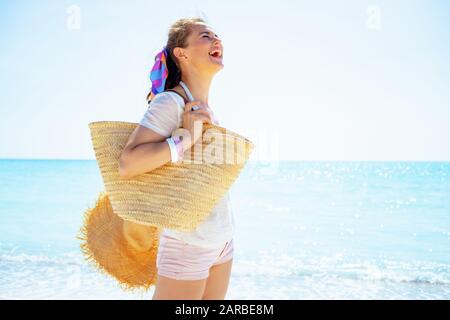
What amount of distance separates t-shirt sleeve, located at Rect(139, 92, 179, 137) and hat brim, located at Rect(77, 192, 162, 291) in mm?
455

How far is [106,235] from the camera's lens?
1.82 meters

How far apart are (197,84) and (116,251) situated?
692 millimetres

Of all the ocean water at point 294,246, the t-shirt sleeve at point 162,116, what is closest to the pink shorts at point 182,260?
the t-shirt sleeve at point 162,116

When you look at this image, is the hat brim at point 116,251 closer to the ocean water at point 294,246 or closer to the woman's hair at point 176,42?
the ocean water at point 294,246

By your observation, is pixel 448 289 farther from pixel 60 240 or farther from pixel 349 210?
pixel 349 210

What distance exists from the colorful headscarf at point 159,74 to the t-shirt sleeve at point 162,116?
0.45 feet

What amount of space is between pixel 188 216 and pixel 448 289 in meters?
4.53

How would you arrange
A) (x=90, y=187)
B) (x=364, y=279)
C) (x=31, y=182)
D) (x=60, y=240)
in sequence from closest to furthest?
(x=364, y=279)
(x=60, y=240)
(x=90, y=187)
(x=31, y=182)

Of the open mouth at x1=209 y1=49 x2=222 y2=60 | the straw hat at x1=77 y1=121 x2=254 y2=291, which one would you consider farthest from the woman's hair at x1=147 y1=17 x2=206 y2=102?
the straw hat at x1=77 y1=121 x2=254 y2=291

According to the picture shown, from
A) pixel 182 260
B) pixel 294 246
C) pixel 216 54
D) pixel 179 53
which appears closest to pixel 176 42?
pixel 179 53

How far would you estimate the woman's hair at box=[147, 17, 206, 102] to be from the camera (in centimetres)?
171

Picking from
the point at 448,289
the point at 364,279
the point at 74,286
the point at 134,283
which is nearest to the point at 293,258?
the point at 364,279

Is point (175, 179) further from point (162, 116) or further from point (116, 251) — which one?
point (116, 251)
